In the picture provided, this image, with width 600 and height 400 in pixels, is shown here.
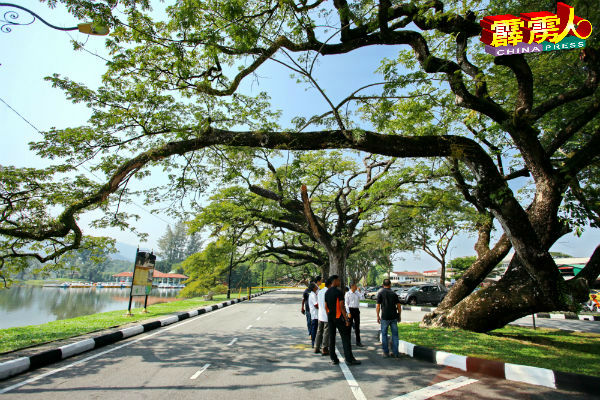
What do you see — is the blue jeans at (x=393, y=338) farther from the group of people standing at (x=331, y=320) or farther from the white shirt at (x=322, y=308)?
the white shirt at (x=322, y=308)

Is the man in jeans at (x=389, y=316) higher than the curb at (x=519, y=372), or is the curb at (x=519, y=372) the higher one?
the man in jeans at (x=389, y=316)

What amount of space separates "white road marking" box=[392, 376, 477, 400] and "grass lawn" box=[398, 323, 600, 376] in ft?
3.47

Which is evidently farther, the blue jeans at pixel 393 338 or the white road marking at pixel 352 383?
the blue jeans at pixel 393 338

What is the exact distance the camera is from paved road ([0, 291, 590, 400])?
4070mm

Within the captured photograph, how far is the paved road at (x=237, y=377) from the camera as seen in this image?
407 cm

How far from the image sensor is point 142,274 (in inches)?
582

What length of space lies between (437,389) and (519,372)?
150cm

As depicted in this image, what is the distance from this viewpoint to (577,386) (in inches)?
168

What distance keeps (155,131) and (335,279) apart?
18.7 ft

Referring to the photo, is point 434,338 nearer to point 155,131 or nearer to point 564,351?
point 564,351

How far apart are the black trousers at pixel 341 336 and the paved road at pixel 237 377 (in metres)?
0.30

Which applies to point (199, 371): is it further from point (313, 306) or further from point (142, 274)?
point (142, 274)
